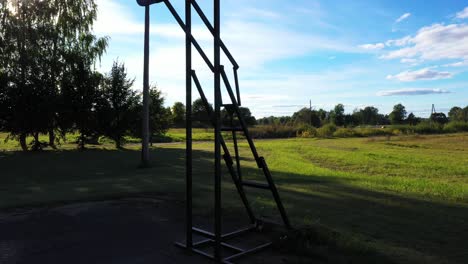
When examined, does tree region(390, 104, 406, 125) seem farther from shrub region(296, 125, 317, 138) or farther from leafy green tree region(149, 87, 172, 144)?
leafy green tree region(149, 87, 172, 144)

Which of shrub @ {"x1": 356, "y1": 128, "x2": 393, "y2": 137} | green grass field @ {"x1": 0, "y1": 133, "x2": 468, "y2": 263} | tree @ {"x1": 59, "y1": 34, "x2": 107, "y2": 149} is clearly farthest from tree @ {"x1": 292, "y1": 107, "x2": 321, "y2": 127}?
green grass field @ {"x1": 0, "y1": 133, "x2": 468, "y2": 263}

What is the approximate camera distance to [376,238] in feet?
17.0

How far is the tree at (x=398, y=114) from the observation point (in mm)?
113000

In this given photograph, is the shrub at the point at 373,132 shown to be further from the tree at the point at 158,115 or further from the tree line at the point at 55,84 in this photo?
the tree line at the point at 55,84

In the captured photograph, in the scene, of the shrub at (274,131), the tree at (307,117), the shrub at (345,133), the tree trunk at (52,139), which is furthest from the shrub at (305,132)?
the tree trunk at (52,139)

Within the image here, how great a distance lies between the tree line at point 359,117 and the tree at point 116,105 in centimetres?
5760

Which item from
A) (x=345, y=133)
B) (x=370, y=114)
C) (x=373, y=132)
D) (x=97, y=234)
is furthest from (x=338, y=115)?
(x=97, y=234)

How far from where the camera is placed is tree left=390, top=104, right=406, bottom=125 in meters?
113

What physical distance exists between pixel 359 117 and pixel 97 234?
11166cm

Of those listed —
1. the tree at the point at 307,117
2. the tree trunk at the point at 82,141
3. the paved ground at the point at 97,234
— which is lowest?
the paved ground at the point at 97,234

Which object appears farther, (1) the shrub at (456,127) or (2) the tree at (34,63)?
(1) the shrub at (456,127)

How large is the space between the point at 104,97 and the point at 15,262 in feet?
72.6

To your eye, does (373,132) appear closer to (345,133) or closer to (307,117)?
(345,133)

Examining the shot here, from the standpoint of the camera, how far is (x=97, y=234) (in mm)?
5508
